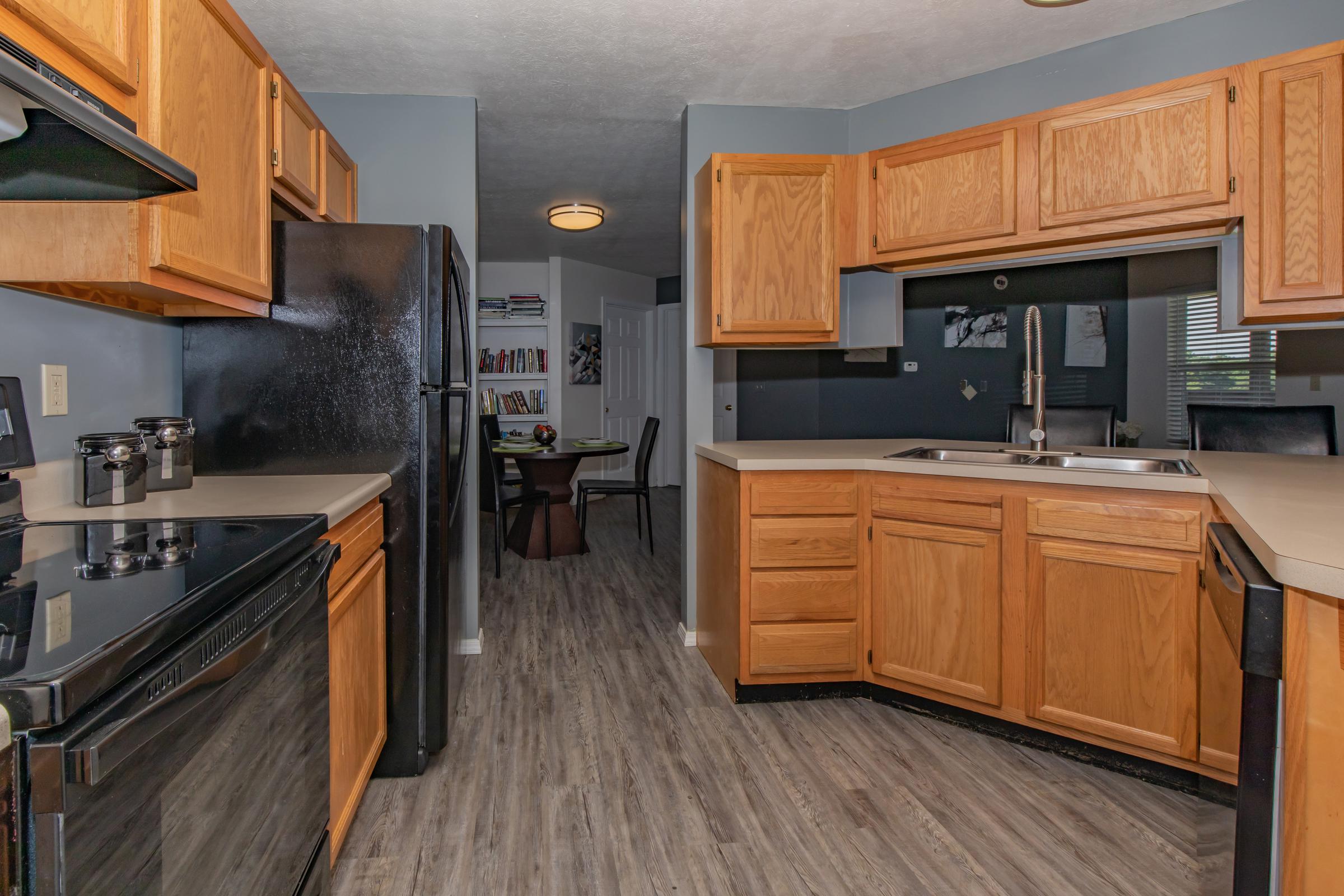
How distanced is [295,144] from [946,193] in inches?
89.1

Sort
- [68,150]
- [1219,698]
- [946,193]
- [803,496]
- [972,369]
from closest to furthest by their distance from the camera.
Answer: [68,150] < [1219,698] < [803,496] < [946,193] < [972,369]

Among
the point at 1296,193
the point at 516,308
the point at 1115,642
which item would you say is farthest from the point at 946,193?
the point at 516,308

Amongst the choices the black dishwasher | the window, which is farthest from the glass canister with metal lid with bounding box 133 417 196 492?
the window

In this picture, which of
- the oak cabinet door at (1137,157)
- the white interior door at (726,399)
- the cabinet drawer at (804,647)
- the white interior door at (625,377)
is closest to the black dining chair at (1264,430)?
the oak cabinet door at (1137,157)

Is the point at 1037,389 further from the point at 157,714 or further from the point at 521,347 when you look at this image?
the point at 521,347

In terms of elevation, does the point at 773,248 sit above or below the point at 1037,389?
above

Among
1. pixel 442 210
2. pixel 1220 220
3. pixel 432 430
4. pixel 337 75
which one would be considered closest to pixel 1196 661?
pixel 1220 220

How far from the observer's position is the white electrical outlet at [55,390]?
150cm

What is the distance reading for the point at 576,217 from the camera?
4793 mm

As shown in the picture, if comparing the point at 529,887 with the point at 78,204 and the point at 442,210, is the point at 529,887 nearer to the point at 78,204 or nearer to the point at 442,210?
the point at 78,204

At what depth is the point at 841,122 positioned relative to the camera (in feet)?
10.7

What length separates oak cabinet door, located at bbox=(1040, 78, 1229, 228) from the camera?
2193mm

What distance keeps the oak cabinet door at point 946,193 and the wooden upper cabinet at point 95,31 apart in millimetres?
2361

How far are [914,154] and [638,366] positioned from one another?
5336 millimetres
